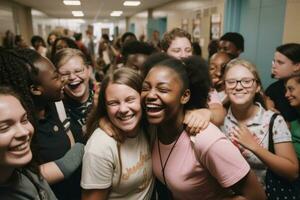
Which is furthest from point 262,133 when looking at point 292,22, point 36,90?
point 292,22

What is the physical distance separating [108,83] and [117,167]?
455 mm

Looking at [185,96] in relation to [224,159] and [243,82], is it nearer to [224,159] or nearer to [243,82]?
[224,159]

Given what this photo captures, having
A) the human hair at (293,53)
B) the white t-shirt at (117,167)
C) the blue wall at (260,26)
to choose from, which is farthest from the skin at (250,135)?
the blue wall at (260,26)

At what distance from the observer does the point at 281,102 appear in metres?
2.40

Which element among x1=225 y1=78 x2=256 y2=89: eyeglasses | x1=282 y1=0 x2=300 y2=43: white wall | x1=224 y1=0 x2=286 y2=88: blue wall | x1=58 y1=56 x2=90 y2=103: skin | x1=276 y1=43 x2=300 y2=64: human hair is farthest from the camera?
x1=224 y1=0 x2=286 y2=88: blue wall

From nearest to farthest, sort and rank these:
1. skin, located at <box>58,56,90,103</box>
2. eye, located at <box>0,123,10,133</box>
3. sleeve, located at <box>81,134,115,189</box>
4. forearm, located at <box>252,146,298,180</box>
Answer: eye, located at <box>0,123,10,133</box>
sleeve, located at <box>81,134,115,189</box>
forearm, located at <box>252,146,298,180</box>
skin, located at <box>58,56,90,103</box>

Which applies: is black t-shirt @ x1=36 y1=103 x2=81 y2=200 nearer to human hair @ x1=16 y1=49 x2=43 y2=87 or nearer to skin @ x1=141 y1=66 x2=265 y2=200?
human hair @ x1=16 y1=49 x2=43 y2=87

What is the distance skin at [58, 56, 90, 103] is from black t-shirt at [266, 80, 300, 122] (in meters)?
1.70

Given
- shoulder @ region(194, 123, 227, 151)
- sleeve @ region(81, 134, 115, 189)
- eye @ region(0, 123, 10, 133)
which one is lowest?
sleeve @ region(81, 134, 115, 189)

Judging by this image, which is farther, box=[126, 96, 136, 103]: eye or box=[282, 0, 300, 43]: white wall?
box=[282, 0, 300, 43]: white wall

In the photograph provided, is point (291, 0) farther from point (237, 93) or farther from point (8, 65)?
point (8, 65)

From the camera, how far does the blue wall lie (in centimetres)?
419

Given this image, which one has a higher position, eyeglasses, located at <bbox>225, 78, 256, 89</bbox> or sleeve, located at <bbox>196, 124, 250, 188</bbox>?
eyeglasses, located at <bbox>225, 78, 256, 89</bbox>

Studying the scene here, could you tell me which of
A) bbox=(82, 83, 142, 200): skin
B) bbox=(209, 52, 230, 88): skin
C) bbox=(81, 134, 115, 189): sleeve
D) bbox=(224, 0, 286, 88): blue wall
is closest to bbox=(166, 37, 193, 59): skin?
bbox=(209, 52, 230, 88): skin
